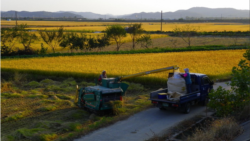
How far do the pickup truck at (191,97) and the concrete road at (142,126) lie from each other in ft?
1.41

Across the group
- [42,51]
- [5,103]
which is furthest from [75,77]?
[42,51]

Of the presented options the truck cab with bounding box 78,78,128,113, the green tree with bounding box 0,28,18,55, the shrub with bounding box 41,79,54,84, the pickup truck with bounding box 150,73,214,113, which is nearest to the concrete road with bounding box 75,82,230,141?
the pickup truck with bounding box 150,73,214,113

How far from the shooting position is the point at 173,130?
11352 mm

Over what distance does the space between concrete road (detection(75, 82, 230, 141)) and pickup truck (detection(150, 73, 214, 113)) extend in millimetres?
430

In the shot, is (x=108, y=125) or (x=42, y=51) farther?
(x=42, y=51)

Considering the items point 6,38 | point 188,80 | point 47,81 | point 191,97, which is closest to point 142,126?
point 191,97

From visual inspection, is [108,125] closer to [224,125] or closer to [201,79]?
[224,125]

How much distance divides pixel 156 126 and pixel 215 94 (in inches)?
108

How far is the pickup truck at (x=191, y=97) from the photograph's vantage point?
1311cm

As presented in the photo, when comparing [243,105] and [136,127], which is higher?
[243,105]

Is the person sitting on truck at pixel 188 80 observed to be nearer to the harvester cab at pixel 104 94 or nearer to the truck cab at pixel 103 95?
the harvester cab at pixel 104 94

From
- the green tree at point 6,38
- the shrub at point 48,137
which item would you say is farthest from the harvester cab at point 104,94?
the green tree at point 6,38

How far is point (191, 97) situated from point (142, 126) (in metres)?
3.05

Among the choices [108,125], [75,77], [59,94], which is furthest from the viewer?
[75,77]
